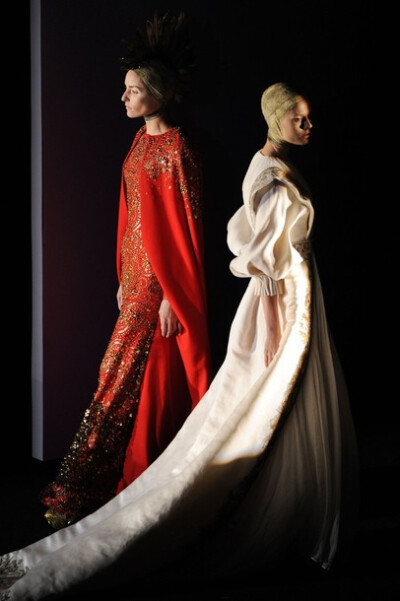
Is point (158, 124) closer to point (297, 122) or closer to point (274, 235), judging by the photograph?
point (297, 122)

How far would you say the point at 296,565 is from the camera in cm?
254

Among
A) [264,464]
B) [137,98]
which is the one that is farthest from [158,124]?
[264,464]

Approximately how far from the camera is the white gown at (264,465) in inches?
94.2

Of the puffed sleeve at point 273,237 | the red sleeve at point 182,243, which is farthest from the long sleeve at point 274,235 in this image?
the red sleeve at point 182,243

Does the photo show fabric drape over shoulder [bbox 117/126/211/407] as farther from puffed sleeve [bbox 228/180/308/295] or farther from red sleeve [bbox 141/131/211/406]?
puffed sleeve [bbox 228/180/308/295]

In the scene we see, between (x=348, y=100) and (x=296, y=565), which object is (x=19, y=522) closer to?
(x=296, y=565)

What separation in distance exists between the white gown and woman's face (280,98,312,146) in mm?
93

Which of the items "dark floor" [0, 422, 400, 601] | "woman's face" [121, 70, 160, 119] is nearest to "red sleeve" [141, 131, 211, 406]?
"woman's face" [121, 70, 160, 119]

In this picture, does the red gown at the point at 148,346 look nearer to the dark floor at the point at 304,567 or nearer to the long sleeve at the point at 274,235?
the dark floor at the point at 304,567

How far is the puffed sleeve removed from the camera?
8.34 feet

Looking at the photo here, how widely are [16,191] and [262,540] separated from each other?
1.74 metres

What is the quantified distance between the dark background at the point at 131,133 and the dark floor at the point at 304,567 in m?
0.31

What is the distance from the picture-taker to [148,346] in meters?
3.06

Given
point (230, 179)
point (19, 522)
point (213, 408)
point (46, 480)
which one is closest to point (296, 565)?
point (213, 408)
